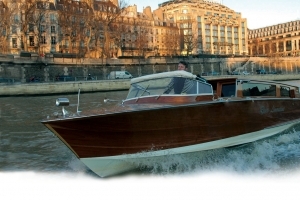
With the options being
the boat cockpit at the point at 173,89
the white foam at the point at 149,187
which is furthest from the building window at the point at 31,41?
the white foam at the point at 149,187

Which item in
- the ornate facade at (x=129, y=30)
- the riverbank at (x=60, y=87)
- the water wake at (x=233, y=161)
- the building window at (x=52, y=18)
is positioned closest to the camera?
the water wake at (x=233, y=161)

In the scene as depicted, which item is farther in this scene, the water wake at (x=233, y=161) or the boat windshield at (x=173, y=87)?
the boat windshield at (x=173, y=87)

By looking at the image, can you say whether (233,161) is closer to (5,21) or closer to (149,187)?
(149,187)

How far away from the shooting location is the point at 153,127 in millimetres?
6789

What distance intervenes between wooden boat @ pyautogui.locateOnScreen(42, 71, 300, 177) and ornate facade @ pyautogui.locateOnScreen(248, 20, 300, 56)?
11119 cm

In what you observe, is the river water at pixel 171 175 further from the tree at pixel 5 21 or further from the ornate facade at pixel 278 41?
the ornate facade at pixel 278 41

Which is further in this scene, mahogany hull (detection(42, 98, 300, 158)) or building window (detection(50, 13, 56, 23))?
building window (detection(50, 13, 56, 23))

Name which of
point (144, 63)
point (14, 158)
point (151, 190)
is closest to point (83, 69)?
point (144, 63)

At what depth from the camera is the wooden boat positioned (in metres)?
6.35

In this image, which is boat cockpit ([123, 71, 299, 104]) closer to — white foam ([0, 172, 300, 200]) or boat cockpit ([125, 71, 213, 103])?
boat cockpit ([125, 71, 213, 103])

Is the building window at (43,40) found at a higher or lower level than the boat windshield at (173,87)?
higher

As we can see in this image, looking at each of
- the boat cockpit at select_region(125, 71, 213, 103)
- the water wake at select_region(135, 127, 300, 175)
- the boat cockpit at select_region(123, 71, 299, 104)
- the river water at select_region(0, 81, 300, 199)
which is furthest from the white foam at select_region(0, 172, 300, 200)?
the boat cockpit at select_region(125, 71, 213, 103)

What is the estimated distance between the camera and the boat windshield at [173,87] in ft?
24.8

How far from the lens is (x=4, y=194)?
18.6ft
